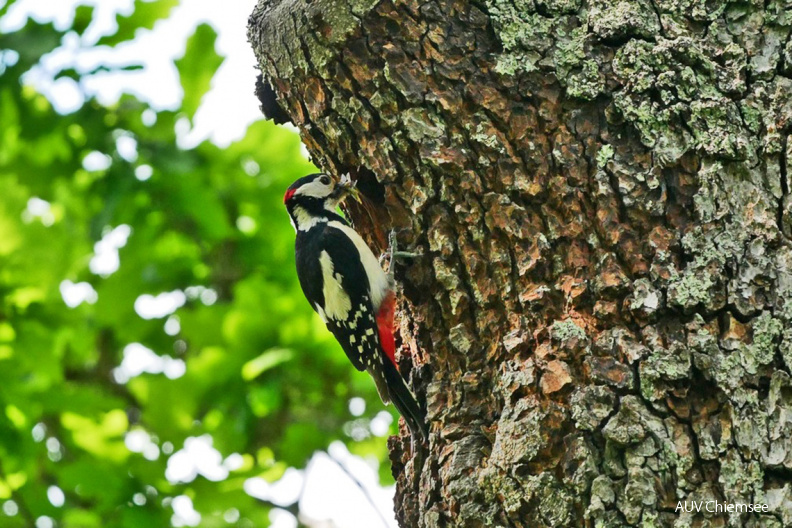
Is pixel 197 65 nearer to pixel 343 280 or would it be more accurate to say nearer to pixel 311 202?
pixel 311 202

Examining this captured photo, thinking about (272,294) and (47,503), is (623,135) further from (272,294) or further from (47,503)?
(47,503)

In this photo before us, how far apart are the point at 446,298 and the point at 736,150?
103cm

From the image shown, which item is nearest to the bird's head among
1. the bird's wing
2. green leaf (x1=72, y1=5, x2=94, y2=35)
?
the bird's wing

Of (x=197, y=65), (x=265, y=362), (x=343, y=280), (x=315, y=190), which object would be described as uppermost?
(x=197, y=65)

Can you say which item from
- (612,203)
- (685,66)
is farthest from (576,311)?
(685,66)

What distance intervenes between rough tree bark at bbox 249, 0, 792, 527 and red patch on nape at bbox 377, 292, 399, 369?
56 centimetres

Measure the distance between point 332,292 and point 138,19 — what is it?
2394mm

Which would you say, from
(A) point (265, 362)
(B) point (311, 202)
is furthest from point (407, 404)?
(A) point (265, 362)

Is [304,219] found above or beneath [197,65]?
beneath

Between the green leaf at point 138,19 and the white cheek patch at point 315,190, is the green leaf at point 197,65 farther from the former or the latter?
the white cheek patch at point 315,190

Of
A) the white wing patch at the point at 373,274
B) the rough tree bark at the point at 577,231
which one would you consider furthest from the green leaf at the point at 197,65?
the rough tree bark at the point at 577,231

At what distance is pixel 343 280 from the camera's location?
429 centimetres

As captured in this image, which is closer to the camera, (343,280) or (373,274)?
(373,274)

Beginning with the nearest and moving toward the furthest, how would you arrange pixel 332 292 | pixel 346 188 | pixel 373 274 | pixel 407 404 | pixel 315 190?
pixel 407 404
pixel 346 188
pixel 373 274
pixel 332 292
pixel 315 190
